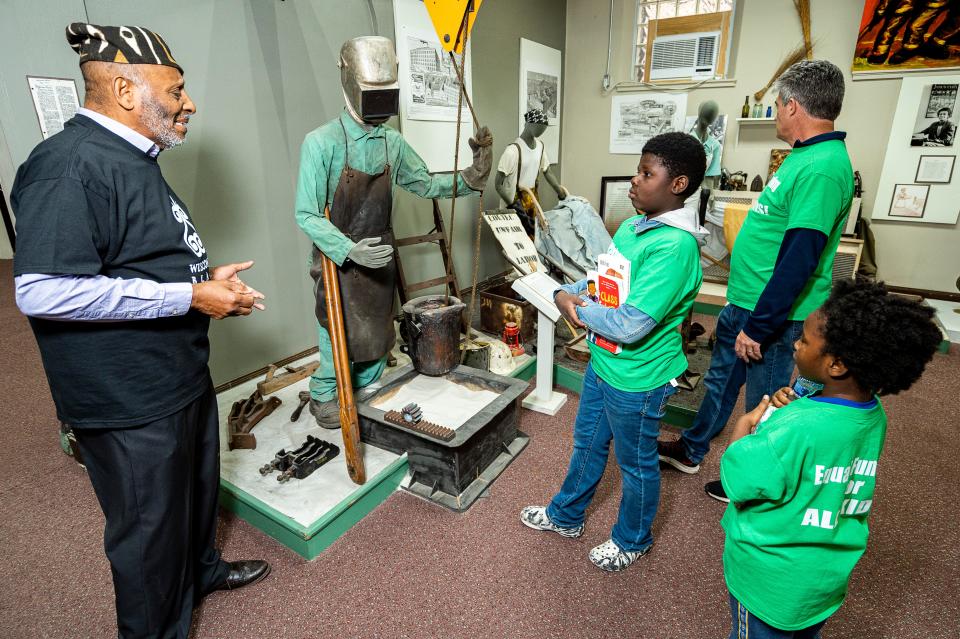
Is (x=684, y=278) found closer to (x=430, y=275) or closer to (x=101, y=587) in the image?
(x=101, y=587)

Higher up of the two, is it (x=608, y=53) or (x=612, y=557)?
(x=608, y=53)

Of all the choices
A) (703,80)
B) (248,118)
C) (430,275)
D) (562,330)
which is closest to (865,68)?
(703,80)

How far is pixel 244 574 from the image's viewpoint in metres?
1.87

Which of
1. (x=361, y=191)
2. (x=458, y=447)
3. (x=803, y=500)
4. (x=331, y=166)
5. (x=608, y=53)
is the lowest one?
(x=458, y=447)

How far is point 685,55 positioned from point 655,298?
519 cm

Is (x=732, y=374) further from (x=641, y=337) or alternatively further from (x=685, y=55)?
(x=685, y=55)

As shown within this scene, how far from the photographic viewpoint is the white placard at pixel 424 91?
3.81 meters

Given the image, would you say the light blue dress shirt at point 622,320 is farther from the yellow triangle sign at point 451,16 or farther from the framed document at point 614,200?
the framed document at point 614,200

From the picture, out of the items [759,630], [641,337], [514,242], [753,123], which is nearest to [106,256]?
[641,337]

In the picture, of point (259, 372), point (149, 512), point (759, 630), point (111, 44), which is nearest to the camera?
point (759, 630)

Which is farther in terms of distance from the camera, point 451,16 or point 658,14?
point 658,14

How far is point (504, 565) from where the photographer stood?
1.94m

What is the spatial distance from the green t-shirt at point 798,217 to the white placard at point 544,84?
3.69 metres

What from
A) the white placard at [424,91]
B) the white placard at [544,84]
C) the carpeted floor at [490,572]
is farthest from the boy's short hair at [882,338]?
the white placard at [544,84]
